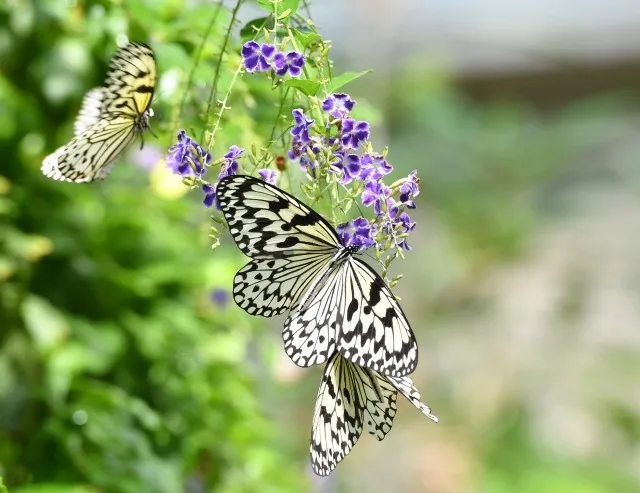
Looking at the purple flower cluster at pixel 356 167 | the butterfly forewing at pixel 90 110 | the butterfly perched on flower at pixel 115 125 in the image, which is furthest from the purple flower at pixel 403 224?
the butterfly forewing at pixel 90 110

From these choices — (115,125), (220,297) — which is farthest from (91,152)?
(220,297)

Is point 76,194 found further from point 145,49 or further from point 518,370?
point 518,370

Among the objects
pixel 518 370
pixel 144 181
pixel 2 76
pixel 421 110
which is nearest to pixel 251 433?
pixel 144 181

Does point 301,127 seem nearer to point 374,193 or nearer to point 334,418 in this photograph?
point 374,193

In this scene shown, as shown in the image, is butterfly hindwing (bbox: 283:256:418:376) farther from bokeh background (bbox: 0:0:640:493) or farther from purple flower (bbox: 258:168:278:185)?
bokeh background (bbox: 0:0:640:493)

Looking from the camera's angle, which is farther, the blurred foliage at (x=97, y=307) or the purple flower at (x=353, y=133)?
the blurred foliage at (x=97, y=307)

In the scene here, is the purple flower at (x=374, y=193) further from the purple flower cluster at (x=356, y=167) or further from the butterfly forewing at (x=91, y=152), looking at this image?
the butterfly forewing at (x=91, y=152)
